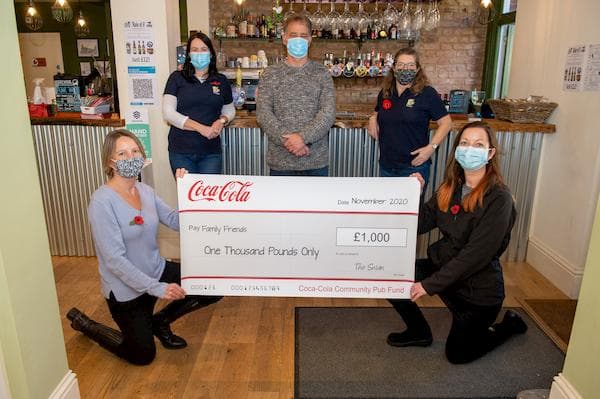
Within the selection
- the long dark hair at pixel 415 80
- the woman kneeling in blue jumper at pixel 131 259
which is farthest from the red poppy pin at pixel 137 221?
the long dark hair at pixel 415 80

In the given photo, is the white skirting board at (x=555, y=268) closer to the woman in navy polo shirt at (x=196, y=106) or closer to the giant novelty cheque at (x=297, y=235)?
the giant novelty cheque at (x=297, y=235)

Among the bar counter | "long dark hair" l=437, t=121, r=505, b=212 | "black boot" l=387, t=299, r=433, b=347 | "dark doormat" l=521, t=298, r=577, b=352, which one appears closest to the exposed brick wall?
the bar counter

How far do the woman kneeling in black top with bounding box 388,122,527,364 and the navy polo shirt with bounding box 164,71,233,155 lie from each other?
1.39 metres

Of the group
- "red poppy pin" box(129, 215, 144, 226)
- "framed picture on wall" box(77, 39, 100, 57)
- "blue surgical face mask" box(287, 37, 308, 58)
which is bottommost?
"red poppy pin" box(129, 215, 144, 226)

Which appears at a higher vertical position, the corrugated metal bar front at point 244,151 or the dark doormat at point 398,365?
the corrugated metal bar front at point 244,151

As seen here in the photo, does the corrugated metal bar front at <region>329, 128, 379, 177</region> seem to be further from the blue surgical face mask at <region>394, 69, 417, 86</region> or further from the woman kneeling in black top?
the woman kneeling in black top

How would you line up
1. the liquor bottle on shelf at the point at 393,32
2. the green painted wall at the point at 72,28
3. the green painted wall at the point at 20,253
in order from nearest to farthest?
the green painted wall at the point at 20,253
the liquor bottle on shelf at the point at 393,32
the green painted wall at the point at 72,28

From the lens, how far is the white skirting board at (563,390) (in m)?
1.91

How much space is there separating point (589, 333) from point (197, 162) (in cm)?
227

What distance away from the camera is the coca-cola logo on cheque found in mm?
2229

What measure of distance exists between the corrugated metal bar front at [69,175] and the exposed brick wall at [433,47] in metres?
3.39

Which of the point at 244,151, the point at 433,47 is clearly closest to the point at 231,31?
the point at 433,47

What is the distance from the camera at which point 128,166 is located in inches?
85.0

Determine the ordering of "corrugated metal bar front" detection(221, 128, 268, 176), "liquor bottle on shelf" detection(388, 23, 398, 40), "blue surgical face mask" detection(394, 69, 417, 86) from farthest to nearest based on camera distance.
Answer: "liquor bottle on shelf" detection(388, 23, 398, 40) → "corrugated metal bar front" detection(221, 128, 268, 176) → "blue surgical face mask" detection(394, 69, 417, 86)
